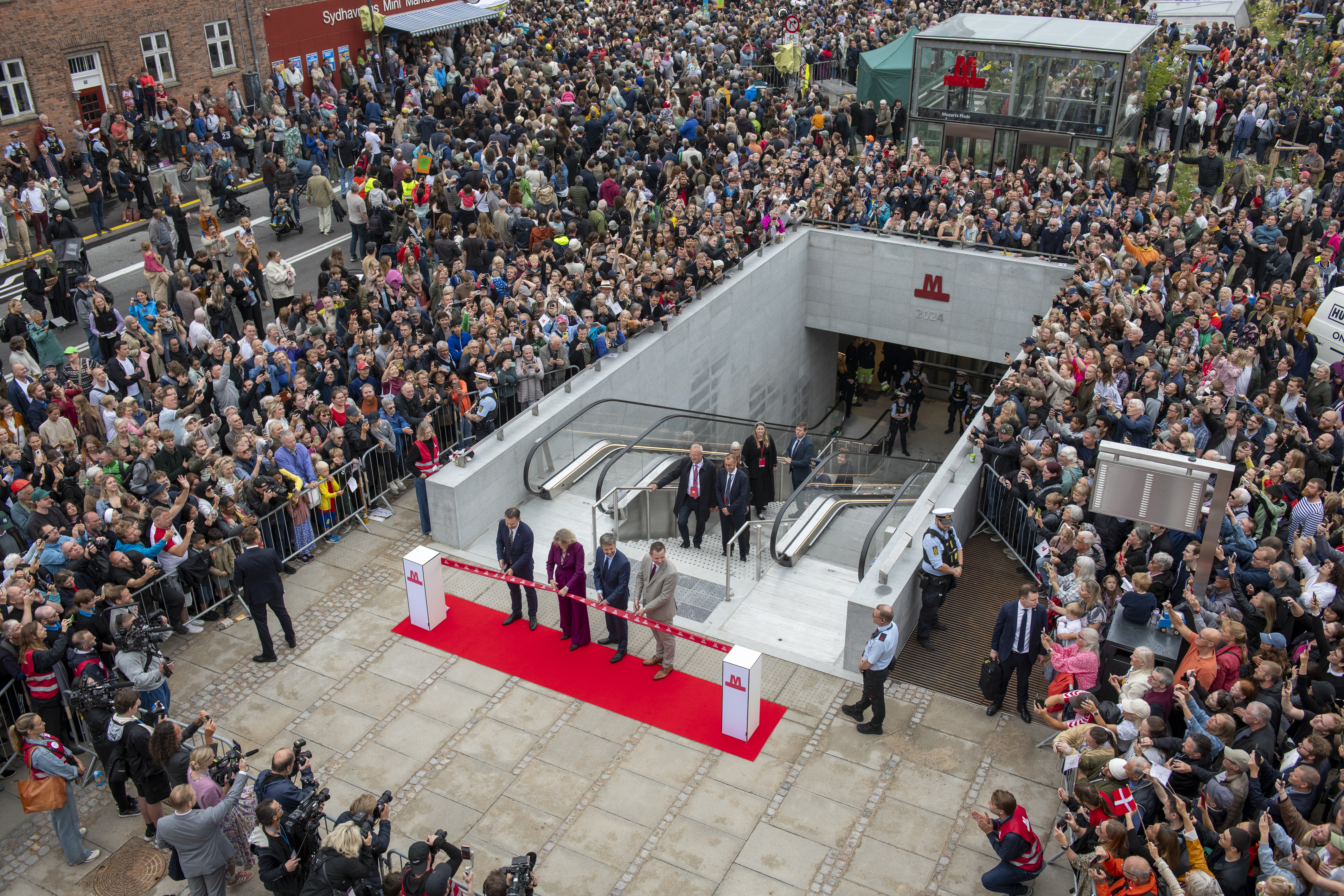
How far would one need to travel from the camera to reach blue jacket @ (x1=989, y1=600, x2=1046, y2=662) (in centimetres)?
1027

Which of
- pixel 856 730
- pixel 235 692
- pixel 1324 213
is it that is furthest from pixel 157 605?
A: pixel 1324 213

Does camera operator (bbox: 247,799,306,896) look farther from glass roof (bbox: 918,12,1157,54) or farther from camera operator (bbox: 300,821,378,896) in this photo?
glass roof (bbox: 918,12,1157,54)

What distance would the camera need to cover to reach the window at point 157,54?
88.9 feet

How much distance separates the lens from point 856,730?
423 inches

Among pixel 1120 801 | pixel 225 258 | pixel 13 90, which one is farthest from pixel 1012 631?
pixel 13 90

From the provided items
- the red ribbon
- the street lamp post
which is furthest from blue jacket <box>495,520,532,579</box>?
the street lamp post

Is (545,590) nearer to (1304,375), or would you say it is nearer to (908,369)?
(1304,375)

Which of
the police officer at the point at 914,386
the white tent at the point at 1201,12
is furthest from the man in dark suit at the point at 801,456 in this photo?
the white tent at the point at 1201,12

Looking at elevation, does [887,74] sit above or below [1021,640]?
above

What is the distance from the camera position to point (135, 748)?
356 inches

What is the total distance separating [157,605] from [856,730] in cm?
717

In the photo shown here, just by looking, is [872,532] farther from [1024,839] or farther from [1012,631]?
[1024,839]

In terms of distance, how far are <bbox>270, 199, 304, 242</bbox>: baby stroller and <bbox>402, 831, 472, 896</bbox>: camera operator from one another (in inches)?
694

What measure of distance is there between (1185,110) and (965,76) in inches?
176
